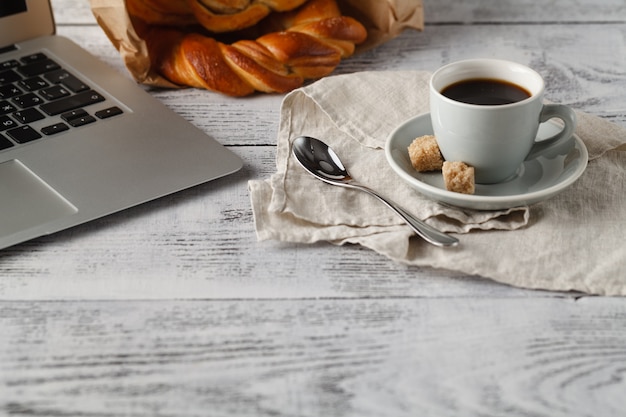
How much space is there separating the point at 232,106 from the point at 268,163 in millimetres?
167

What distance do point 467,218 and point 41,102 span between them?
22.0 inches

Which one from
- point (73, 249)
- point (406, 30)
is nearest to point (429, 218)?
point (73, 249)

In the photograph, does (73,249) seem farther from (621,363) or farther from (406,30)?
(406,30)

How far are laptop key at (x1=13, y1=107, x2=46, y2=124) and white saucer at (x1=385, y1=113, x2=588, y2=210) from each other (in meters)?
0.43

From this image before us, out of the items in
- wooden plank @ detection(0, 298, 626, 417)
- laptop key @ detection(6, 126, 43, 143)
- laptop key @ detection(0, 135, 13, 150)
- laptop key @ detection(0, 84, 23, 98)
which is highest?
laptop key @ detection(0, 84, 23, 98)

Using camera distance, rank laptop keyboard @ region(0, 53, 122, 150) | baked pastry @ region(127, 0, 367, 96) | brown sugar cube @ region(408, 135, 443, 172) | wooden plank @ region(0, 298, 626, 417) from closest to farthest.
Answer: wooden plank @ region(0, 298, 626, 417) < brown sugar cube @ region(408, 135, 443, 172) < laptop keyboard @ region(0, 53, 122, 150) < baked pastry @ region(127, 0, 367, 96)

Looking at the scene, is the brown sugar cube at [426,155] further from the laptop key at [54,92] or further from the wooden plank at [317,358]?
the laptop key at [54,92]

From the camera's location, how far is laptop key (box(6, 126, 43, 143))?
3.00 feet

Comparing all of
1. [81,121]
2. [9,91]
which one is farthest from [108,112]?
[9,91]

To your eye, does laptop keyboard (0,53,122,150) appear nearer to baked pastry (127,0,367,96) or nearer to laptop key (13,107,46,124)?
laptop key (13,107,46,124)

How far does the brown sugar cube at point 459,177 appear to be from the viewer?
785 millimetres

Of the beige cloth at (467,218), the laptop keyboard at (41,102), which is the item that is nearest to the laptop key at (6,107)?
the laptop keyboard at (41,102)

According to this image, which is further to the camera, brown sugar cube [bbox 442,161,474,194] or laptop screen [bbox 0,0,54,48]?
laptop screen [bbox 0,0,54,48]

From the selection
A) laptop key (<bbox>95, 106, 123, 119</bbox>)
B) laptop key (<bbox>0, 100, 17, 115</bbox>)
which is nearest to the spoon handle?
laptop key (<bbox>95, 106, 123, 119</bbox>)
